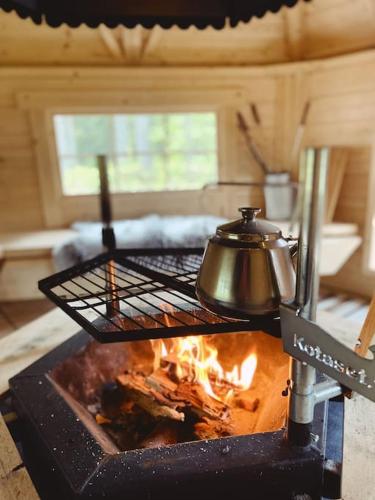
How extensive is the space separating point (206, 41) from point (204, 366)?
2.82 m

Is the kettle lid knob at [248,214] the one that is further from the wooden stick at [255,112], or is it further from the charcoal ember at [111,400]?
the wooden stick at [255,112]

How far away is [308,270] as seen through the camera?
2.01ft

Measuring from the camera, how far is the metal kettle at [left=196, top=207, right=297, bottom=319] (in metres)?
0.69

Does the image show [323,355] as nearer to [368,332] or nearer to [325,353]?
[325,353]

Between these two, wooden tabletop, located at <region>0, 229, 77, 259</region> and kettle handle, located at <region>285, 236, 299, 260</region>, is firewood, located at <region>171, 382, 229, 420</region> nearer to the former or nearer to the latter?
kettle handle, located at <region>285, 236, 299, 260</region>

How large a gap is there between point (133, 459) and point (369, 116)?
2972 millimetres

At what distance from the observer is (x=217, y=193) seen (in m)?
3.53

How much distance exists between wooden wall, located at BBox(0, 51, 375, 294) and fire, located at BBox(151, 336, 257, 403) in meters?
2.28

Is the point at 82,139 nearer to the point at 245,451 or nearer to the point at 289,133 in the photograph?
the point at 289,133

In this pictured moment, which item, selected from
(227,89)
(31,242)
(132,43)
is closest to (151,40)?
(132,43)

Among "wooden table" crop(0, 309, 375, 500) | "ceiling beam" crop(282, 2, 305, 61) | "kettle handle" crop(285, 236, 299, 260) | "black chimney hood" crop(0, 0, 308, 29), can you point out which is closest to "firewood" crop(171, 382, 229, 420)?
"wooden table" crop(0, 309, 375, 500)

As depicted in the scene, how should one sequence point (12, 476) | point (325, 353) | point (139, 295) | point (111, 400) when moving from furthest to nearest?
point (111, 400)
point (139, 295)
point (12, 476)
point (325, 353)

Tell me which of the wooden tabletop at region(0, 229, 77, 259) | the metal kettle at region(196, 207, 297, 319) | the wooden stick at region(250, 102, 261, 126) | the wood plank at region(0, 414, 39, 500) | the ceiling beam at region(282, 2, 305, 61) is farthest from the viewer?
the wooden stick at region(250, 102, 261, 126)

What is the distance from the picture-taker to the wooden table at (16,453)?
81 centimetres
